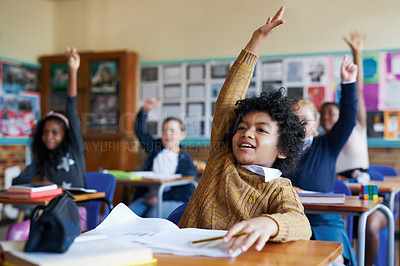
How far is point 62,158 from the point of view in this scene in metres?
3.11

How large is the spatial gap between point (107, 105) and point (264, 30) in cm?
441

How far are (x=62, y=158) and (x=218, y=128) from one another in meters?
1.92

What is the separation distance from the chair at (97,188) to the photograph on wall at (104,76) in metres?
2.81

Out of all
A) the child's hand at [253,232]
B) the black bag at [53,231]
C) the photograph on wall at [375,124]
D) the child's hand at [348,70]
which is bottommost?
the child's hand at [253,232]

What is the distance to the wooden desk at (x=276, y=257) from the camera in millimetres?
830

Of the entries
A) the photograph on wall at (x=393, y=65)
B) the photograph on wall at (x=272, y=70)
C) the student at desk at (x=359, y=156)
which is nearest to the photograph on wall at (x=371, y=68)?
the photograph on wall at (x=393, y=65)

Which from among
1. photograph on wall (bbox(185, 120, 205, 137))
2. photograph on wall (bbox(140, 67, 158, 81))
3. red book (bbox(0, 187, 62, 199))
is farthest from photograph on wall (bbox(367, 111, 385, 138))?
red book (bbox(0, 187, 62, 199))

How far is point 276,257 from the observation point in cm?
88

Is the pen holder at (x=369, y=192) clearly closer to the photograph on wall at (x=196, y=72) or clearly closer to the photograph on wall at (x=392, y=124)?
the photograph on wall at (x=392, y=124)

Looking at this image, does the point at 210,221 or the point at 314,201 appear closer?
the point at 210,221

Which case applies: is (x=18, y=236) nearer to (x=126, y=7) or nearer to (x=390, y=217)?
(x=390, y=217)

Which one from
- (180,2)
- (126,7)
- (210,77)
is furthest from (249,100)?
(126,7)

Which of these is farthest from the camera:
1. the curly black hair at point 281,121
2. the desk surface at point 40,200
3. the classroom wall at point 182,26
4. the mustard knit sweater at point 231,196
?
the classroom wall at point 182,26

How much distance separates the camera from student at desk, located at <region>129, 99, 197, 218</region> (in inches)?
144
